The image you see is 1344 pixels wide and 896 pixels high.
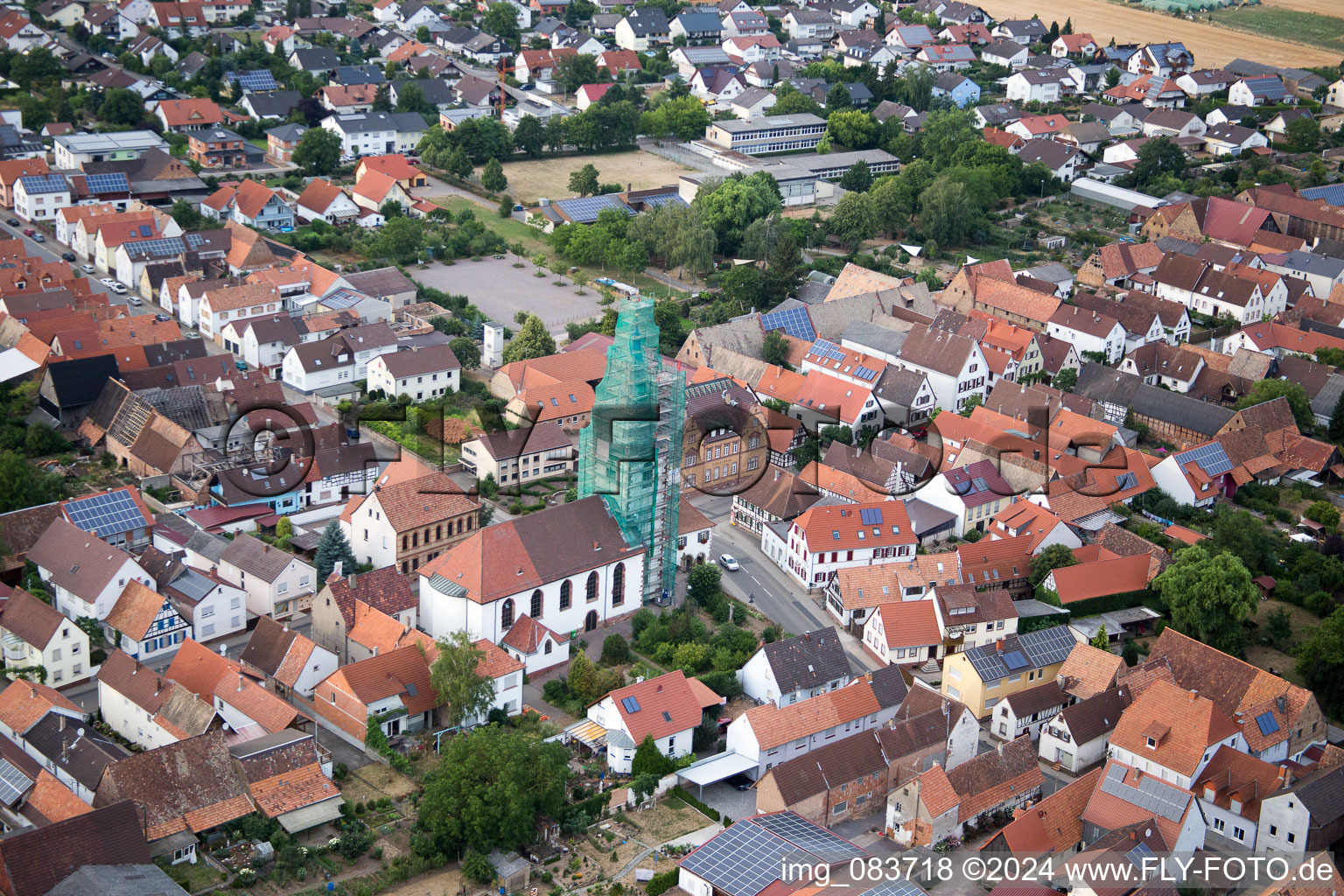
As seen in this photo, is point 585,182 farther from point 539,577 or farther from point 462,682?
point 462,682

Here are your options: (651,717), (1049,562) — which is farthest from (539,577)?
(1049,562)

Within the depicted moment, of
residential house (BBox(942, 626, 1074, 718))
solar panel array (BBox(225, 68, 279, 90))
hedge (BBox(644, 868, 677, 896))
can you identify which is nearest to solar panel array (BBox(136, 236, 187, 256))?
solar panel array (BBox(225, 68, 279, 90))

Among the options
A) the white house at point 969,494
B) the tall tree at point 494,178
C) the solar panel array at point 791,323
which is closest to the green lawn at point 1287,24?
the tall tree at point 494,178

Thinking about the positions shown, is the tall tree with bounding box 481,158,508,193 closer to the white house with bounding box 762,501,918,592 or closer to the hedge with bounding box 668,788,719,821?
the white house with bounding box 762,501,918,592

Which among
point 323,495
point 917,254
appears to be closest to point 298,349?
point 323,495

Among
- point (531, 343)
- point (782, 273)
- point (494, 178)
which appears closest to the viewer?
point (531, 343)

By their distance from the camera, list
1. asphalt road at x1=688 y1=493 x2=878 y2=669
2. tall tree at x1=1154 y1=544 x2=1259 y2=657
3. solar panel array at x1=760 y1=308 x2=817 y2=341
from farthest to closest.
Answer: solar panel array at x1=760 y1=308 x2=817 y2=341 → asphalt road at x1=688 y1=493 x2=878 y2=669 → tall tree at x1=1154 y1=544 x2=1259 y2=657

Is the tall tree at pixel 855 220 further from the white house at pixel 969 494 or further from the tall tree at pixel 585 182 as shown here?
the white house at pixel 969 494
